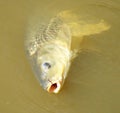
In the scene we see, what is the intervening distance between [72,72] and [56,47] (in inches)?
9.3

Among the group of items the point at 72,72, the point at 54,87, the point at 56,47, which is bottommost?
the point at 54,87

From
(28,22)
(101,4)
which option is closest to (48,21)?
(28,22)

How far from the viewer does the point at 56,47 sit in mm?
3629

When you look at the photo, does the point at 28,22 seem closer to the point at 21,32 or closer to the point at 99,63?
the point at 21,32

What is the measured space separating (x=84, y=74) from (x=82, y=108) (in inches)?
10.6

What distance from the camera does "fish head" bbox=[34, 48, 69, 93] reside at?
10.8ft

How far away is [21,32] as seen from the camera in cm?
379

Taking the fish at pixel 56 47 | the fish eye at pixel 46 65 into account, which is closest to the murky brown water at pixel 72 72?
the fish at pixel 56 47

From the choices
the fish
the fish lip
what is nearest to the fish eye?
the fish

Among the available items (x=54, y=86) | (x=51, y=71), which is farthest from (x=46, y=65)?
(x=54, y=86)

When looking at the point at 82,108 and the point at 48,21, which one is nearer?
the point at 82,108

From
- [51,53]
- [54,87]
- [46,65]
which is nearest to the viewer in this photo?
[54,87]

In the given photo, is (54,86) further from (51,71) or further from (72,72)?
(72,72)

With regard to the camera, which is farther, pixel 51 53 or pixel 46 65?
pixel 51 53
